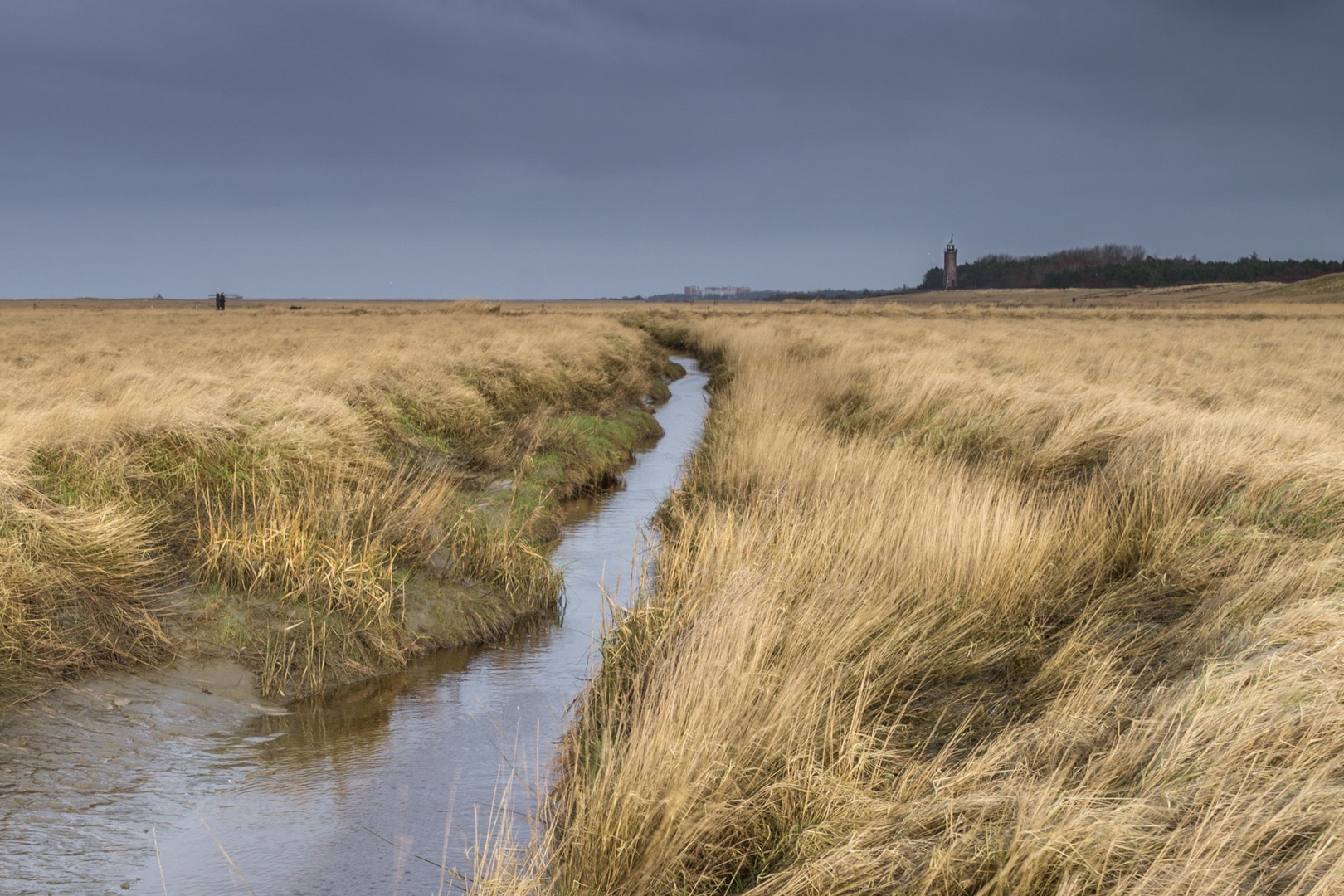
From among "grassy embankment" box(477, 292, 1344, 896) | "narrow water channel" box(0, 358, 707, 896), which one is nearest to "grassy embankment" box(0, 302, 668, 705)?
"narrow water channel" box(0, 358, 707, 896)

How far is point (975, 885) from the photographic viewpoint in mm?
3164

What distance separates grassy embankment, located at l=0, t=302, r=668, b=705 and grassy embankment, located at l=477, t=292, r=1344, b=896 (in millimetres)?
2067

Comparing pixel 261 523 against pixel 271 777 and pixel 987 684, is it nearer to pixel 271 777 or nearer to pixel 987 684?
pixel 271 777

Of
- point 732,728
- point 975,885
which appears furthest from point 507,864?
point 975,885

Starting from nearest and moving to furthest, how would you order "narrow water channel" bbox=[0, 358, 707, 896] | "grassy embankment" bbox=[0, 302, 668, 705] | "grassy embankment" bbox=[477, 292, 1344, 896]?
1. "grassy embankment" bbox=[477, 292, 1344, 896]
2. "narrow water channel" bbox=[0, 358, 707, 896]
3. "grassy embankment" bbox=[0, 302, 668, 705]

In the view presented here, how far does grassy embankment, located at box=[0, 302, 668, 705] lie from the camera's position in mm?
6297

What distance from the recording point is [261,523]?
24.6 feet

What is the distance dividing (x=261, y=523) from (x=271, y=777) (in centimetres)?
289

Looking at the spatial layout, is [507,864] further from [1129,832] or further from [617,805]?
[1129,832]

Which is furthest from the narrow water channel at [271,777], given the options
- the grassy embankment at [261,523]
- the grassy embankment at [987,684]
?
the grassy embankment at [987,684]

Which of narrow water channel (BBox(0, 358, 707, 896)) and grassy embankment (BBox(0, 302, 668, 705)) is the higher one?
grassy embankment (BBox(0, 302, 668, 705))

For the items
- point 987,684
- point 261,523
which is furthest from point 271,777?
point 987,684

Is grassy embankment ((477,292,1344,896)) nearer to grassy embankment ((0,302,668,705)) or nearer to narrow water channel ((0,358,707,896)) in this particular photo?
narrow water channel ((0,358,707,896))

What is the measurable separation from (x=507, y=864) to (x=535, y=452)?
1010cm
